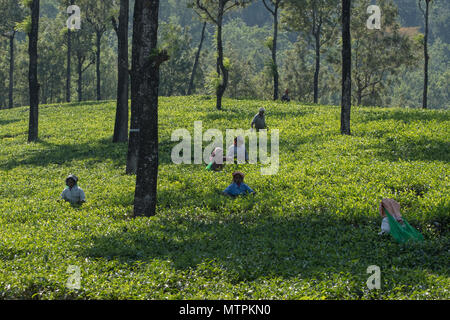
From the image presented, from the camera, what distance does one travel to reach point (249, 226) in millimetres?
11664

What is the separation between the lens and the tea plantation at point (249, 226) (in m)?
8.02

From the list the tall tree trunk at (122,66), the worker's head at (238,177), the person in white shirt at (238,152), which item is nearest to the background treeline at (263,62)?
the tall tree trunk at (122,66)

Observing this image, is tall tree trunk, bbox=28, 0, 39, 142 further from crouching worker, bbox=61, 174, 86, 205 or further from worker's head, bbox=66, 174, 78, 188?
worker's head, bbox=66, 174, 78, 188

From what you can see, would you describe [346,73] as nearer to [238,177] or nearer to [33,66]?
[238,177]

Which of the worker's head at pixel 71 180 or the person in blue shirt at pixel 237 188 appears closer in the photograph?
the person in blue shirt at pixel 237 188

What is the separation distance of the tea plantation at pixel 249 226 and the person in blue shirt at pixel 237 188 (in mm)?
457

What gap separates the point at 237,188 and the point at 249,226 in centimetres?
293

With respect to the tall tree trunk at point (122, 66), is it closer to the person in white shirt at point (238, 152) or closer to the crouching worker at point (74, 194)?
the person in white shirt at point (238, 152)

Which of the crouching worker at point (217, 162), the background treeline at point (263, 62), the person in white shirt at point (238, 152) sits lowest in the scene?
the crouching worker at point (217, 162)

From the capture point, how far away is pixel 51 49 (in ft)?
241

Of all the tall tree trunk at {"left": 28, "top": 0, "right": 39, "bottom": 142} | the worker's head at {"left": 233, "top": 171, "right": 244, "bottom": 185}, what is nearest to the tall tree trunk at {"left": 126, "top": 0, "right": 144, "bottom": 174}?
the worker's head at {"left": 233, "top": 171, "right": 244, "bottom": 185}

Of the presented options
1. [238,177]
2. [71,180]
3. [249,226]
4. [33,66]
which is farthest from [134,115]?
[33,66]

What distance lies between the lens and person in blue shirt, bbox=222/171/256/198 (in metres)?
14.4
